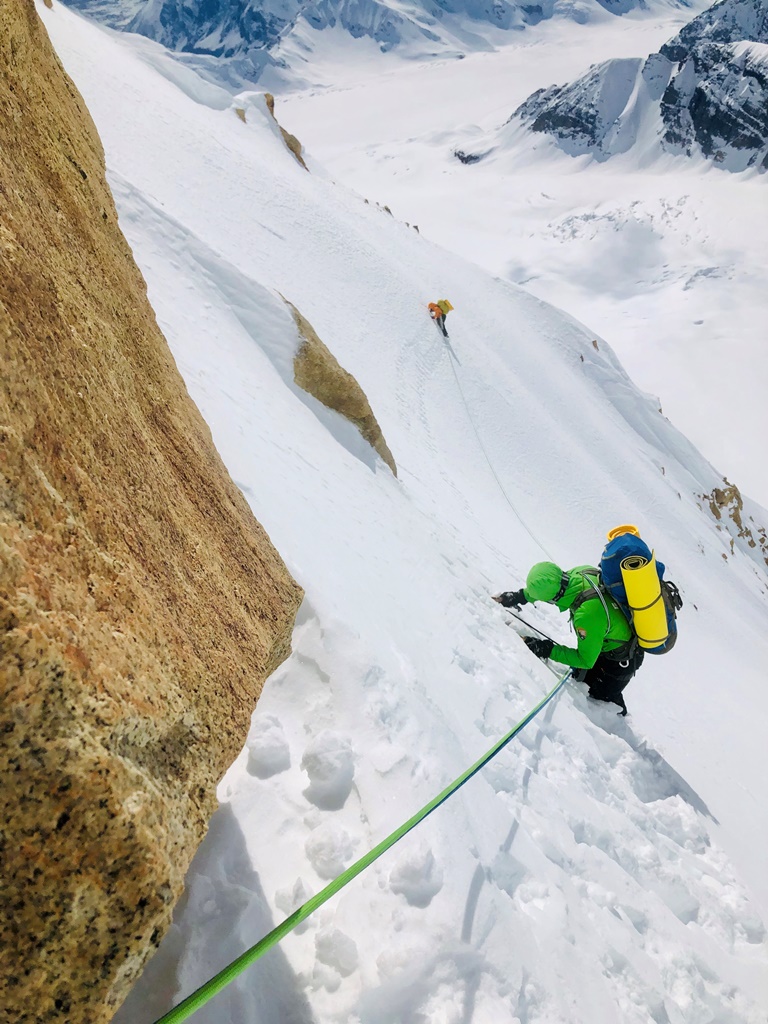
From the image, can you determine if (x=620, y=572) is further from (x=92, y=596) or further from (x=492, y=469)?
(x=492, y=469)

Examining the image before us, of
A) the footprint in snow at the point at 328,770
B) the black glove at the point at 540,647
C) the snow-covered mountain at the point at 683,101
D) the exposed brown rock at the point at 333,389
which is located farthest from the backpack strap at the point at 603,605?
the snow-covered mountain at the point at 683,101

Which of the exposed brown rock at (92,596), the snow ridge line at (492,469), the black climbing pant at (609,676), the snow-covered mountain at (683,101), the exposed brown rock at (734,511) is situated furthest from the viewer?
the snow-covered mountain at (683,101)

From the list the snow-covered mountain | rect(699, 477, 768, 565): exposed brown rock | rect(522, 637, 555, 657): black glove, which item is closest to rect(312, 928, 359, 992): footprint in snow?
rect(522, 637, 555, 657): black glove

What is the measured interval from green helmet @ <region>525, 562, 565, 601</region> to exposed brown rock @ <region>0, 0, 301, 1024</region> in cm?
339

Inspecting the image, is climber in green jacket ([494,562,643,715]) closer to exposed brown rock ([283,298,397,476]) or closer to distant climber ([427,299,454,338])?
exposed brown rock ([283,298,397,476])

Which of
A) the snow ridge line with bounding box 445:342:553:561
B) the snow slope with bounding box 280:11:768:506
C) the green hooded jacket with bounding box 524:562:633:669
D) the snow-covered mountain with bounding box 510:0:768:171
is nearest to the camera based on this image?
the green hooded jacket with bounding box 524:562:633:669

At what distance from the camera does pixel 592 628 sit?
5.88 m

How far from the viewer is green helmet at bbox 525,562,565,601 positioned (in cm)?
609

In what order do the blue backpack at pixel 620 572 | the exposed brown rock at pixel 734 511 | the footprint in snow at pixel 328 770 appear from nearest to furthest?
the footprint in snow at pixel 328 770, the blue backpack at pixel 620 572, the exposed brown rock at pixel 734 511

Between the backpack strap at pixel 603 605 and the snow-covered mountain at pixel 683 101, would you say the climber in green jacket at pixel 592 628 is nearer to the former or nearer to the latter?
the backpack strap at pixel 603 605

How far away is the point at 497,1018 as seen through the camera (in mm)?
2762

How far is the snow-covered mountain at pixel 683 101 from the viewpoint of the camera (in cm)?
14875

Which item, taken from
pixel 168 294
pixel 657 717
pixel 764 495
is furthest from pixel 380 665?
pixel 764 495

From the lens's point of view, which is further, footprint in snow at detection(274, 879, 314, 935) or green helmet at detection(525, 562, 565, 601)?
green helmet at detection(525, 562, 565, 601)
